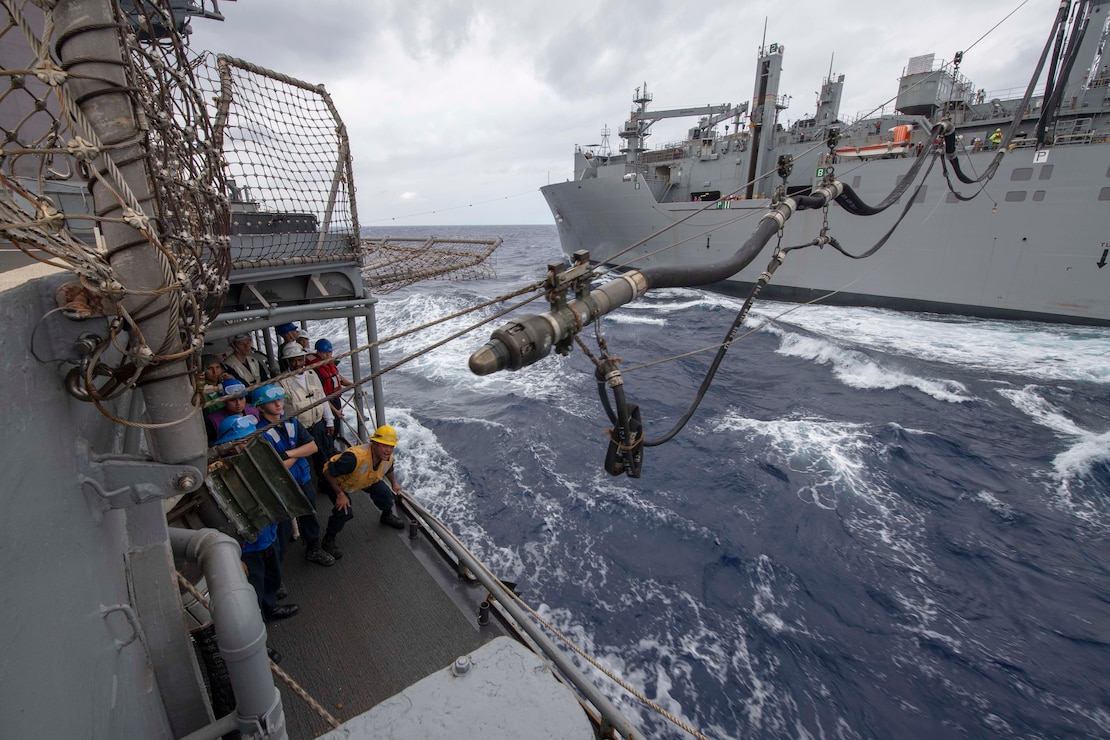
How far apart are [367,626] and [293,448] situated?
5.74 ft

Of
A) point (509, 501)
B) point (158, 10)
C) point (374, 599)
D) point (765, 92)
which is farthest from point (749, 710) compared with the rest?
point (765, 92)

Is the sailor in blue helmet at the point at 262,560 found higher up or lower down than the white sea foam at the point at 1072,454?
higher up

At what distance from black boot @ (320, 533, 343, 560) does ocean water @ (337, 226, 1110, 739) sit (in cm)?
249

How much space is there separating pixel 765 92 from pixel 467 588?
24.9 metres

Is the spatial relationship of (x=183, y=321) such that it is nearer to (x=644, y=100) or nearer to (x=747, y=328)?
(x=747, y=328)

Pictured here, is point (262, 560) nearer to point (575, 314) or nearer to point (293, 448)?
point (293, 448)

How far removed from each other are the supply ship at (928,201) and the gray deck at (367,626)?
10.1 m

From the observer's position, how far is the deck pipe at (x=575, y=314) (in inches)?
88.0

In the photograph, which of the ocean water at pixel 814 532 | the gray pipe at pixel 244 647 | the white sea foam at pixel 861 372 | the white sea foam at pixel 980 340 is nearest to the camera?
the gray pipe at pixel 244 647

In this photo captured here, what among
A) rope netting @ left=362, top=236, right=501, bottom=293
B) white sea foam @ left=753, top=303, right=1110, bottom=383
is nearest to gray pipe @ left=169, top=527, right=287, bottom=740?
rope netting @ left=362, top=236, right=501, bottom=293

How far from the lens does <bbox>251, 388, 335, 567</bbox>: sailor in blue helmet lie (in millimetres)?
4211

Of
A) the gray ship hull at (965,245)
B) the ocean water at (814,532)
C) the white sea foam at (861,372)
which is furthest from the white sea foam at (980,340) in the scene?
the white sea foam at (861,372)

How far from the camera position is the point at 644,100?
30406 mm

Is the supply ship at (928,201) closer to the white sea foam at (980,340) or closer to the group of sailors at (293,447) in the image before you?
the white sea foam at (980,340)
